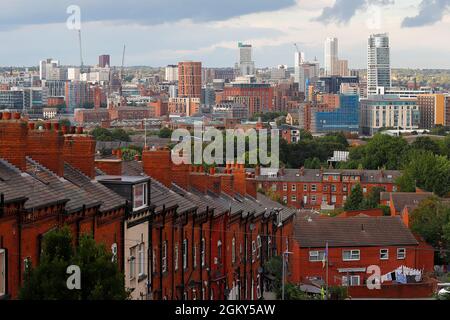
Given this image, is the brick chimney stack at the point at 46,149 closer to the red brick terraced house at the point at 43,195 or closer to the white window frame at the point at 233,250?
the red brick terraced house at the point at 43,195

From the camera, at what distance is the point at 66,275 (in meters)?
14.9

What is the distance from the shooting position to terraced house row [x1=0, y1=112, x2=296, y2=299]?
58.9ft

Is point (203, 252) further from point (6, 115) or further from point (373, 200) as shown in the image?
point (373, 200)

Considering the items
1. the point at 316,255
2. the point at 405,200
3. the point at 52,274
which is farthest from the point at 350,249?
the point at 52,274

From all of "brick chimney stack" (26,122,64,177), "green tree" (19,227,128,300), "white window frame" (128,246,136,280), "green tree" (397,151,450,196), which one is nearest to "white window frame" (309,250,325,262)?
"white window frame" (128,246,136,280)

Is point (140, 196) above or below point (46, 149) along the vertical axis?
below

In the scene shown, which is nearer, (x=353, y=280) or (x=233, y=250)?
(x=233, y=250)

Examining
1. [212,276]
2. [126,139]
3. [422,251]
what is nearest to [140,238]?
[212,276]

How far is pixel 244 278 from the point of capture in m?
32.8

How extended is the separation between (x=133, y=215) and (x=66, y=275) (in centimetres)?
774

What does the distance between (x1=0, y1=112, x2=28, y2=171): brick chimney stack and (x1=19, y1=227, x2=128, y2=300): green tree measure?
15.9ft

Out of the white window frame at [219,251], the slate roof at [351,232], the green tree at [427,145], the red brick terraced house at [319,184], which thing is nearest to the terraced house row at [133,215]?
the white window frame at [219,251]
